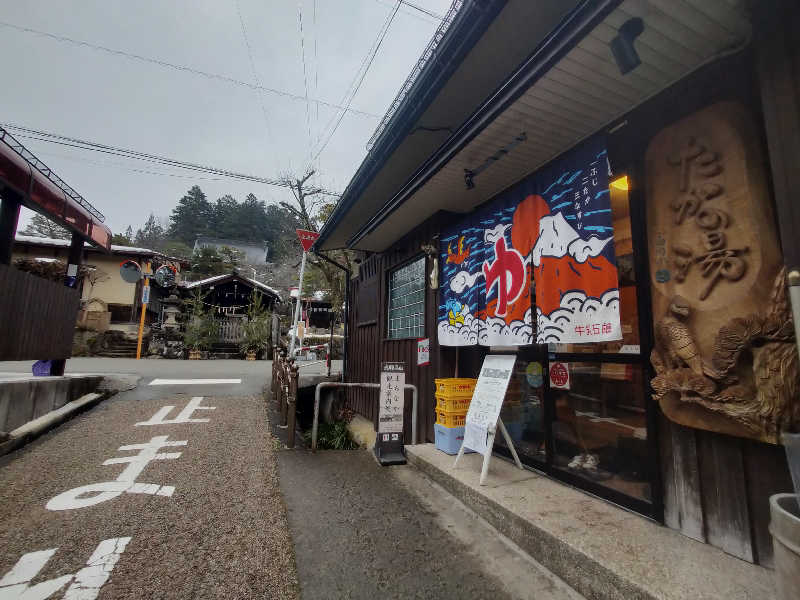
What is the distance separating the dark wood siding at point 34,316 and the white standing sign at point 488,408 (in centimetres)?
Answer: 788

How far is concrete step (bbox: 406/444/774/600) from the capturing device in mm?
1924

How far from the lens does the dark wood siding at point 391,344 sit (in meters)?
5.49

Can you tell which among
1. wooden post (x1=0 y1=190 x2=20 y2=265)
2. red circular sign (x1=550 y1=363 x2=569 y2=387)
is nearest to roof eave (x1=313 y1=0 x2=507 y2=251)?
red circular sign (x1=550 y1=363 x2=569 y2=387)

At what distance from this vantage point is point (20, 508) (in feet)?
11.0

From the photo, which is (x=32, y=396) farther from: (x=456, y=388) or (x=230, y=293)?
(x=230, y=293)

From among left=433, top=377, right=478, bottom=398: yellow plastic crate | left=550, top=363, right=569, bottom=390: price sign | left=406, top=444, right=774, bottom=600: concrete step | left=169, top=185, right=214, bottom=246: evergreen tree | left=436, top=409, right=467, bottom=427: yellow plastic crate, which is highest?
left=169, top=185, right=214, bottom=246: evergreen tree

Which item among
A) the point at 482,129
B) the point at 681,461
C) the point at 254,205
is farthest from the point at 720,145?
the point at 254,205

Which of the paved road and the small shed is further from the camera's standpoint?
the small shed

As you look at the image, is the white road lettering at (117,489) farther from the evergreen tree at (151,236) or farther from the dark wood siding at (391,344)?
the evergreen tree at (151,236)

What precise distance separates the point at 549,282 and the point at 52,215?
9554 millimetres

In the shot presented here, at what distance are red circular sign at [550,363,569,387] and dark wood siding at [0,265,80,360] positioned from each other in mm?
8677

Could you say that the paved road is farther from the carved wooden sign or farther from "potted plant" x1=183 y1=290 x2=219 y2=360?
"potted plant" x1=183 y1=290 x2=219 y2=360

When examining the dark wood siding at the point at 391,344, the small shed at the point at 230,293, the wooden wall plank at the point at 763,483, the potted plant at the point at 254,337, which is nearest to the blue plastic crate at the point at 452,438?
the dark wood siding at the point at 391,344

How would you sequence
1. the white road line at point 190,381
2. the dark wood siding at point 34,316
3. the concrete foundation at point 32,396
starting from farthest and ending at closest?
the white road line at point 190,381
the dark wood siding at point 34,316
the concrete foundation at point 32,396
